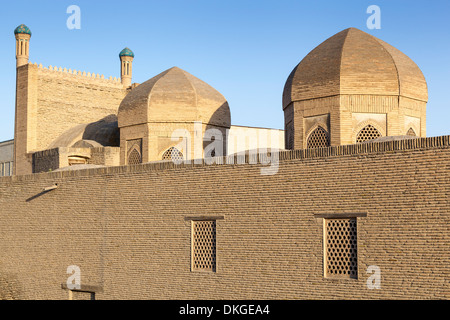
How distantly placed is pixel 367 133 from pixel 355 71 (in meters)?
1.43

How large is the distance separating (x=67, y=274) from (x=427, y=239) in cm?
794

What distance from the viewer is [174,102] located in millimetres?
17562

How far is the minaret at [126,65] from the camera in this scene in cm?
2398

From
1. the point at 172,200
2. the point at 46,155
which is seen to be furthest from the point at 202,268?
the point at 46,155

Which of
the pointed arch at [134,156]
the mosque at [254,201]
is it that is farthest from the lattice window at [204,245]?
the pointed arch at [134,156]

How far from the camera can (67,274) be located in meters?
13.3

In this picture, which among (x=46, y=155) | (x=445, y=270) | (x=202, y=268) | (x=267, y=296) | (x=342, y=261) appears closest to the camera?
(x=445, y=270)

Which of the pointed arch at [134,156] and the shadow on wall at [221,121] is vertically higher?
the shadow on wall at [221,121]

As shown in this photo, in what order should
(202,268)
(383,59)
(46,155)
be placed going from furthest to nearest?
(46,155)
(383,59)
(202,268)

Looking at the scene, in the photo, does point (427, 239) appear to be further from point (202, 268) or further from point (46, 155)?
point (46, 155)

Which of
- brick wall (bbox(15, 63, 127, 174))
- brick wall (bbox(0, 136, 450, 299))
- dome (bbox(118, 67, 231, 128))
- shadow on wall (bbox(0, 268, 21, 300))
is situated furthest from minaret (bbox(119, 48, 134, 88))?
shadow on wall (bbox(0, 268, 21, 300))

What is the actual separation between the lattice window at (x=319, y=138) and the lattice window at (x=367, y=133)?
28.3 inches

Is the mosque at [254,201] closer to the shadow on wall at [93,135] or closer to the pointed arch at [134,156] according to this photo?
the pointed arch at [134,156]

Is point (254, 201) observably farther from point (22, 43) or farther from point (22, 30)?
point (22, 30)
